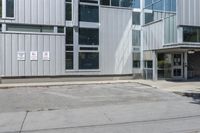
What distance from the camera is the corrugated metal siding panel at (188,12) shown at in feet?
72.6

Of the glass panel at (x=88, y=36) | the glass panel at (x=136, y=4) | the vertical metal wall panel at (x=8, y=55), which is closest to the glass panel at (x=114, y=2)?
the glass panel at (x=136, y=4)

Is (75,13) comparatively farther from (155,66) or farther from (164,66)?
(164,66)

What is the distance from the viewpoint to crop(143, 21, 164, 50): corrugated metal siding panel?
24.2m

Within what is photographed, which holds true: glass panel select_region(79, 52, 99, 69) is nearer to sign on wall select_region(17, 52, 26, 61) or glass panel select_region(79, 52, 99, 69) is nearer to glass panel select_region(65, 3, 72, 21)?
glass panel select_region(65, 3, 72, 21)

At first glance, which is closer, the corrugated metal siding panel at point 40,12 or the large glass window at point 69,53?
the corrugated metal siding panel at point 40,12

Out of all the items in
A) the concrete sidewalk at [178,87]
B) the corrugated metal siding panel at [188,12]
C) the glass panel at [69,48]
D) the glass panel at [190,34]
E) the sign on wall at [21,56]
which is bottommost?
the concrete sidewalk at [178,87]

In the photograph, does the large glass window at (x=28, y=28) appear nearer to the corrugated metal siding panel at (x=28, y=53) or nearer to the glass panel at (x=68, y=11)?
the corrugated metal siding panel at (x=28, y=53)

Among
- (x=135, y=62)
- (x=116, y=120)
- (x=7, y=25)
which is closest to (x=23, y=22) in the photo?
(x=7, y=25)

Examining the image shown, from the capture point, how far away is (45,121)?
35.0ft

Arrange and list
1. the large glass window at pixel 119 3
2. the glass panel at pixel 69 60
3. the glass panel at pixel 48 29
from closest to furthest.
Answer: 1. the glass panel at pixel 48 29
2. the glass panel at pixel 69 60
3. the large glass window at pixel 119 3

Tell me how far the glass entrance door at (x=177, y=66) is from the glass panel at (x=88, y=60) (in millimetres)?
Result: 6441

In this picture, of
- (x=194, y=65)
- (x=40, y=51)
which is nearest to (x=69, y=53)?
(x=40, y=51)

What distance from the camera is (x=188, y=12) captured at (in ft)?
74.0

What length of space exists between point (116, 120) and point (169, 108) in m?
3.40
